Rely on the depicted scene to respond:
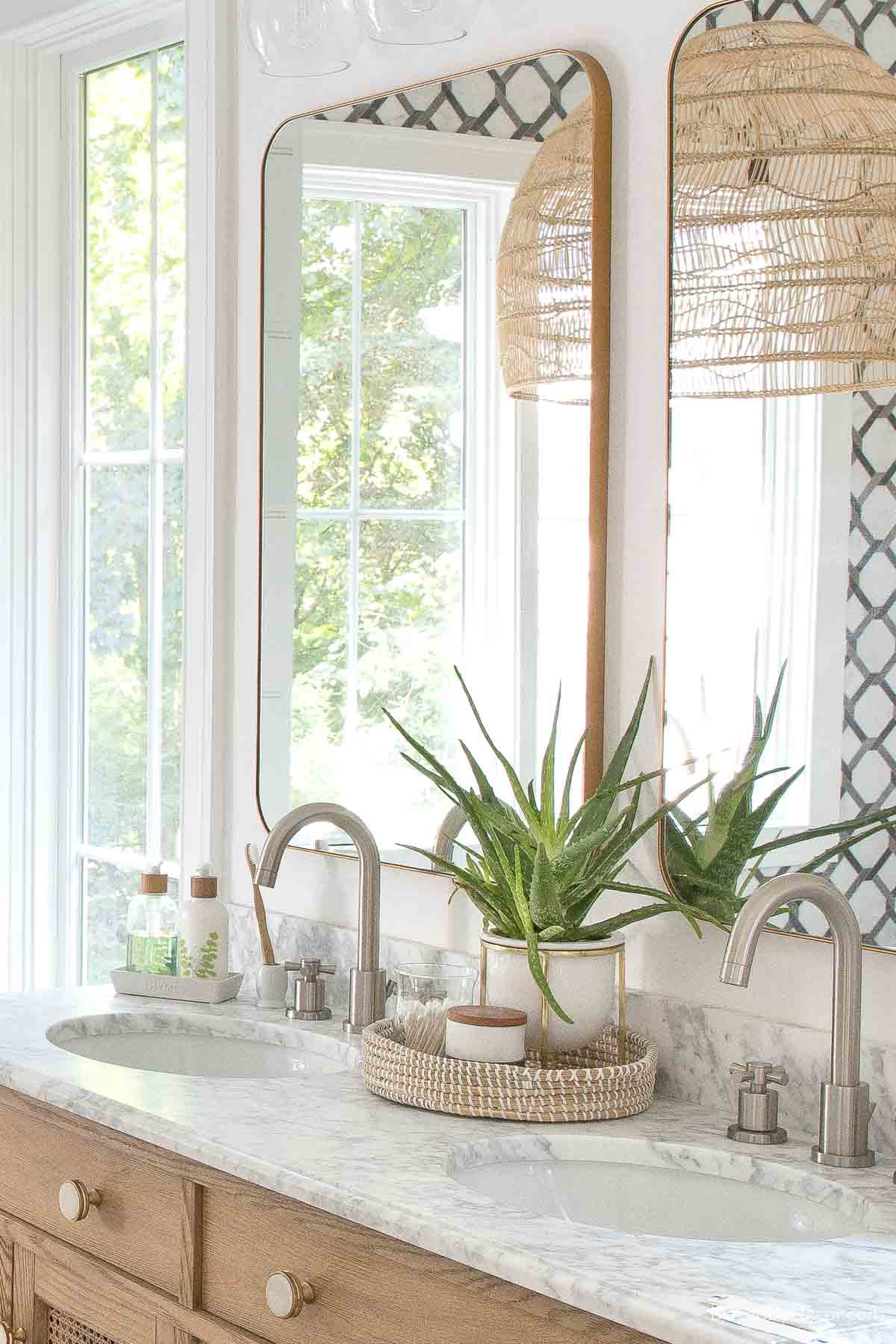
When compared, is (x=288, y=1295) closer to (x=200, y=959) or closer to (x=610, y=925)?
(x=610, y=925)

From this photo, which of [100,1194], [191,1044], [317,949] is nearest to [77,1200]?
[100,1194]

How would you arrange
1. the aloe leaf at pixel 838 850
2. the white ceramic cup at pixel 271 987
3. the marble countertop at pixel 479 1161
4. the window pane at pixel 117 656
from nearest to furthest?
the marble countertop at pixel 479 1161 < the aloe leaf at pixel 838 850 < the white ceramic cup at pixel 271 987 < the window pane at pixel 117 656

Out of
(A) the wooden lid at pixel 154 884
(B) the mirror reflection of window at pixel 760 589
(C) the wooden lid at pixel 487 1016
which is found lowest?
(C) the wooden lid at pixel 487 1016

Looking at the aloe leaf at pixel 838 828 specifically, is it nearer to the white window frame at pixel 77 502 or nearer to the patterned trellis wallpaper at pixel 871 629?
the patterned trellis wallpaper at pixel 871 629

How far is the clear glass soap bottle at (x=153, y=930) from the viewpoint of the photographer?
7.13 ft

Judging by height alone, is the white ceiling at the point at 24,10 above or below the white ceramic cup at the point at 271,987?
above

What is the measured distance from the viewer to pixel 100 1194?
1.72 metres

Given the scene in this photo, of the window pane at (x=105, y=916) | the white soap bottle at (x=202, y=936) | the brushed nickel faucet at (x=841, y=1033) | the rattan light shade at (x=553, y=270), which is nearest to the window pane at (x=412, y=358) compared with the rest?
the rattan light shade at (x=553, y=270)

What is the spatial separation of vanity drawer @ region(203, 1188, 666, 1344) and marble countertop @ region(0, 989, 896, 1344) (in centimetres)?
4

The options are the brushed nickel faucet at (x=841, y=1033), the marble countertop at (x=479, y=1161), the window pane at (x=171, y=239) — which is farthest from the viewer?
the window pane at (x=171, y=239)

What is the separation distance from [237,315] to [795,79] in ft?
3.25

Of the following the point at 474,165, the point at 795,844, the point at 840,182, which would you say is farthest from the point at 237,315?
the point at 795,844

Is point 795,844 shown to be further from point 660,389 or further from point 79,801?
point 79,801

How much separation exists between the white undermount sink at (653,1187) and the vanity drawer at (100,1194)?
323 millimetres
